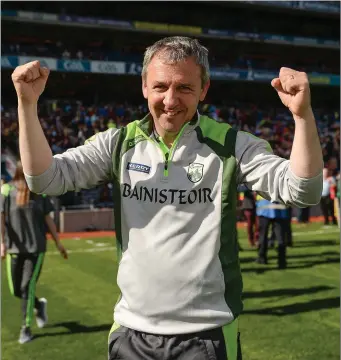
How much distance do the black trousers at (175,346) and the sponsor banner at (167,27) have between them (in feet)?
107

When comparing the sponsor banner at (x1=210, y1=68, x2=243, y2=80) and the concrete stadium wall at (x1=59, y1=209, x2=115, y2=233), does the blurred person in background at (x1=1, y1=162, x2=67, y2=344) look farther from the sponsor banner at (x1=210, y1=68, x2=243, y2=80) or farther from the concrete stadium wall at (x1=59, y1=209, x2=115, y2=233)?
the sponsor banner at (x1=210, y1=68, x2=243, y2=80)

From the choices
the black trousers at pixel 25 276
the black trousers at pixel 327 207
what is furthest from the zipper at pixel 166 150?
the black trousers at pixel 327 207

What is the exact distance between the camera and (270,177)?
82.3 inches

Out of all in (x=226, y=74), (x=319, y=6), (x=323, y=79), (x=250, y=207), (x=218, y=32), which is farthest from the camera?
(x=323, y=79)

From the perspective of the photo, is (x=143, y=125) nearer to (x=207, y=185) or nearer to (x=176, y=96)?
(x=176, y=96)

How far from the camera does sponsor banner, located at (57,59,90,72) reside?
30.1 meters

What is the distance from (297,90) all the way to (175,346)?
1070 millimetres

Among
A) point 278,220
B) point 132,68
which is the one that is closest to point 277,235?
point 278,220

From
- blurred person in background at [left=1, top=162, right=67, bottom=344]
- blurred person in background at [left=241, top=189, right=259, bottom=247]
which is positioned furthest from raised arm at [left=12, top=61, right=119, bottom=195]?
blurred person in background at [left=241, top=189, right=259, bottom=247]

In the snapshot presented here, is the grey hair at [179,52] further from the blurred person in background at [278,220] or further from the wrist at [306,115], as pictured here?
the blurred person in background at [278,220]

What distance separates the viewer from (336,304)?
7.21m

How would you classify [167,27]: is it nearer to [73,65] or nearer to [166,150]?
[73,65]

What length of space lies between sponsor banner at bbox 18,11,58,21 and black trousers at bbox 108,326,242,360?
30155 mm

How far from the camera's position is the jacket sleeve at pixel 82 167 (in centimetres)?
215
